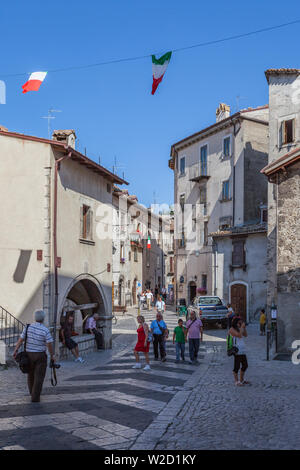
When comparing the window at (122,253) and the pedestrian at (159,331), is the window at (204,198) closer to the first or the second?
the window at (122,253)

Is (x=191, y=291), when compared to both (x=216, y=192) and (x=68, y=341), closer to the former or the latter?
(x=216, y=192)

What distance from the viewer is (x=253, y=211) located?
116ft

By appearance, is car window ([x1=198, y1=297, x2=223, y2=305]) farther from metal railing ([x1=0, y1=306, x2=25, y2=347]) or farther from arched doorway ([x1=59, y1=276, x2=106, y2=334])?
metal railing ([x1=0, y1=306, x2=25, y2=347])

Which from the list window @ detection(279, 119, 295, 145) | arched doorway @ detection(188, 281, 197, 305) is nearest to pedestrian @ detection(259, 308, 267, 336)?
window @ detection(279, 119, 295, 145)

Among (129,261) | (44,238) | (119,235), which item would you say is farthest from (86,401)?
(129,261)

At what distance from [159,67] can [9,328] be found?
327 inches

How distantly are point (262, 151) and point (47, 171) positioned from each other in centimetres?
2351

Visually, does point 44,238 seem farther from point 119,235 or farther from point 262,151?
point 119,235

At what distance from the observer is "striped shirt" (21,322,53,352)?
902 centimetres

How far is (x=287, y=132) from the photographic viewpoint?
2647 centimetres

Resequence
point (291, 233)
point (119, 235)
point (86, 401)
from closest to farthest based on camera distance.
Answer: point (86, 401) < point (291, 233) < point (119, 235)

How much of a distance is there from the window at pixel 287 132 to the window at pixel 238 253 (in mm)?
7195

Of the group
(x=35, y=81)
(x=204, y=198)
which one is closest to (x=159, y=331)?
(x=35, y=81)

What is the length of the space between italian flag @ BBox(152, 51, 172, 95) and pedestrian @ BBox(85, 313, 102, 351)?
9.27 meters
